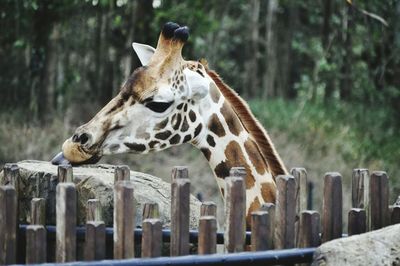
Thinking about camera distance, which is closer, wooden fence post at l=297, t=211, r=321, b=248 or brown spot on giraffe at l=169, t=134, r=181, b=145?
wooden fence post at l=297, t=211, r=321, b=248

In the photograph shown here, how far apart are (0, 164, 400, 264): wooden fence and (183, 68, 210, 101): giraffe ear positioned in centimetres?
132

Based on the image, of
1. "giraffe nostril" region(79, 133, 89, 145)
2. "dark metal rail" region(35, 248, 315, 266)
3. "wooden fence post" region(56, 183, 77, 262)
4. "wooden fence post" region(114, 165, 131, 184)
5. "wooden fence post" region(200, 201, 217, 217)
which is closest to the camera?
"dark metal rail" region(35, 248, 315, 266)

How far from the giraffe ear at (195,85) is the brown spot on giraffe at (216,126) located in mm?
183

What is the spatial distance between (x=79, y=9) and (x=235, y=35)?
18952 millimetres

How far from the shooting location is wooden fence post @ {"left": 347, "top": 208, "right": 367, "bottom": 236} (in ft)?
16.0

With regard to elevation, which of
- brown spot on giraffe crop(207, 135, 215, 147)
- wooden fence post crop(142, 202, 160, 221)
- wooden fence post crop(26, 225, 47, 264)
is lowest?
wooden fence post crop(26, 225, 47, 264)

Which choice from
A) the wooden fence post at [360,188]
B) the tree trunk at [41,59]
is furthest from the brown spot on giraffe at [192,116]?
the tree trunk at [41,59]

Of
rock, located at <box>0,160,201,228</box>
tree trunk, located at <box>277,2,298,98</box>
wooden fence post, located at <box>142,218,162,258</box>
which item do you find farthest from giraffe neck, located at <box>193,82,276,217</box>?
tree trunk, located at <box>277,2,298,98</box>

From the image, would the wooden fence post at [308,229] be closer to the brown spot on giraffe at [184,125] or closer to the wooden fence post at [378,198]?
the wooden fence post at [378,198]

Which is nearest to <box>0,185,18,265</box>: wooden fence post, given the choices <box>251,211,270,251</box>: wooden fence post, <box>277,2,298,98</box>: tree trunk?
<box>251,211,270,251</box>: wooden fence post

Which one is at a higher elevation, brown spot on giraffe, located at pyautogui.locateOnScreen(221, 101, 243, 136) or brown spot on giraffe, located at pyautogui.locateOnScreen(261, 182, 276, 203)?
brown spot on giraffe, located at pyautogui.locateOnScreen(221, 101, 243, 136)

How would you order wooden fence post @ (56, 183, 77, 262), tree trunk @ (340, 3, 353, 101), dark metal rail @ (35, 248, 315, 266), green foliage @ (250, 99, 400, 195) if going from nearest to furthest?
dark metal rail @ (35, 248, 315, 266)
wooden fence post @ (56, 183, 77, 262)
tree trunk @ (340, 3, 353, 101)
green foliage @ (250, 99, 400, 195)

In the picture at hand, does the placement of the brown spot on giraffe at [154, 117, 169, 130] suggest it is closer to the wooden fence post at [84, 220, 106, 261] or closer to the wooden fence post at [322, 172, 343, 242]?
the wooden fence post at [322, 172, 343, 242]

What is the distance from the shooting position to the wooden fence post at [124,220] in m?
4.46
